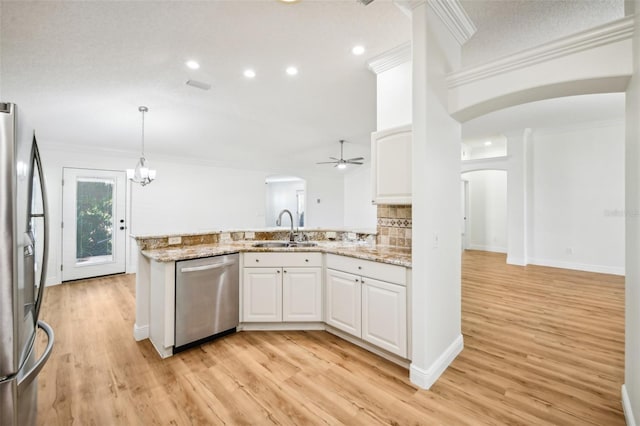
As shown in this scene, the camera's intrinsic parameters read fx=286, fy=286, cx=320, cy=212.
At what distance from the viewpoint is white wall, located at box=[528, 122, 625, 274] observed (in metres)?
5.23

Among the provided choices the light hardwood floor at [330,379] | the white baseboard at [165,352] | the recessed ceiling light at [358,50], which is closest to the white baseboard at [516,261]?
the light hardwood floor at [330,379]

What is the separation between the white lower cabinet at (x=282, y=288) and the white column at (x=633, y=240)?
215cm

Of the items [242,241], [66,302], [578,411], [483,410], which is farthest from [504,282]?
[66,302]

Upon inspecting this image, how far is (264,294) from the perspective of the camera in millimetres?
2889

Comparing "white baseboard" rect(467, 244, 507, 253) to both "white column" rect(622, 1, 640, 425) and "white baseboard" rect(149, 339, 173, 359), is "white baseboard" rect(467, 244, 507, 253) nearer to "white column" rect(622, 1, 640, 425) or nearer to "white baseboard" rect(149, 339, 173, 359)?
"white column" rect(622, 1, 640, 425)

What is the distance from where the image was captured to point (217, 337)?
2789mm

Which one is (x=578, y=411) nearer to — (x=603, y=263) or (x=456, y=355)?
(x=456, y=355)

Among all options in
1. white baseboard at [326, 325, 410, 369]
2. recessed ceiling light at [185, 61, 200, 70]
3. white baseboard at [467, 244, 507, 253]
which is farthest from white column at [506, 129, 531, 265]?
recessed ceiling light at [185, 61, 200, 70]

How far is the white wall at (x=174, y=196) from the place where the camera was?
200 inches

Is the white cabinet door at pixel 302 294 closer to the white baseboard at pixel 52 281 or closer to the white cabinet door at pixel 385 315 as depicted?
the white cabinet door at pixel 385 315

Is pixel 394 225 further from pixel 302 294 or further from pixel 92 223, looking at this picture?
pixel 92 223

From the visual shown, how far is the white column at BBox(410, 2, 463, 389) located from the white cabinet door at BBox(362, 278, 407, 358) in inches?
5.5

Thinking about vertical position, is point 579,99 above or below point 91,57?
above

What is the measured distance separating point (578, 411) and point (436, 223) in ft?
4.69
